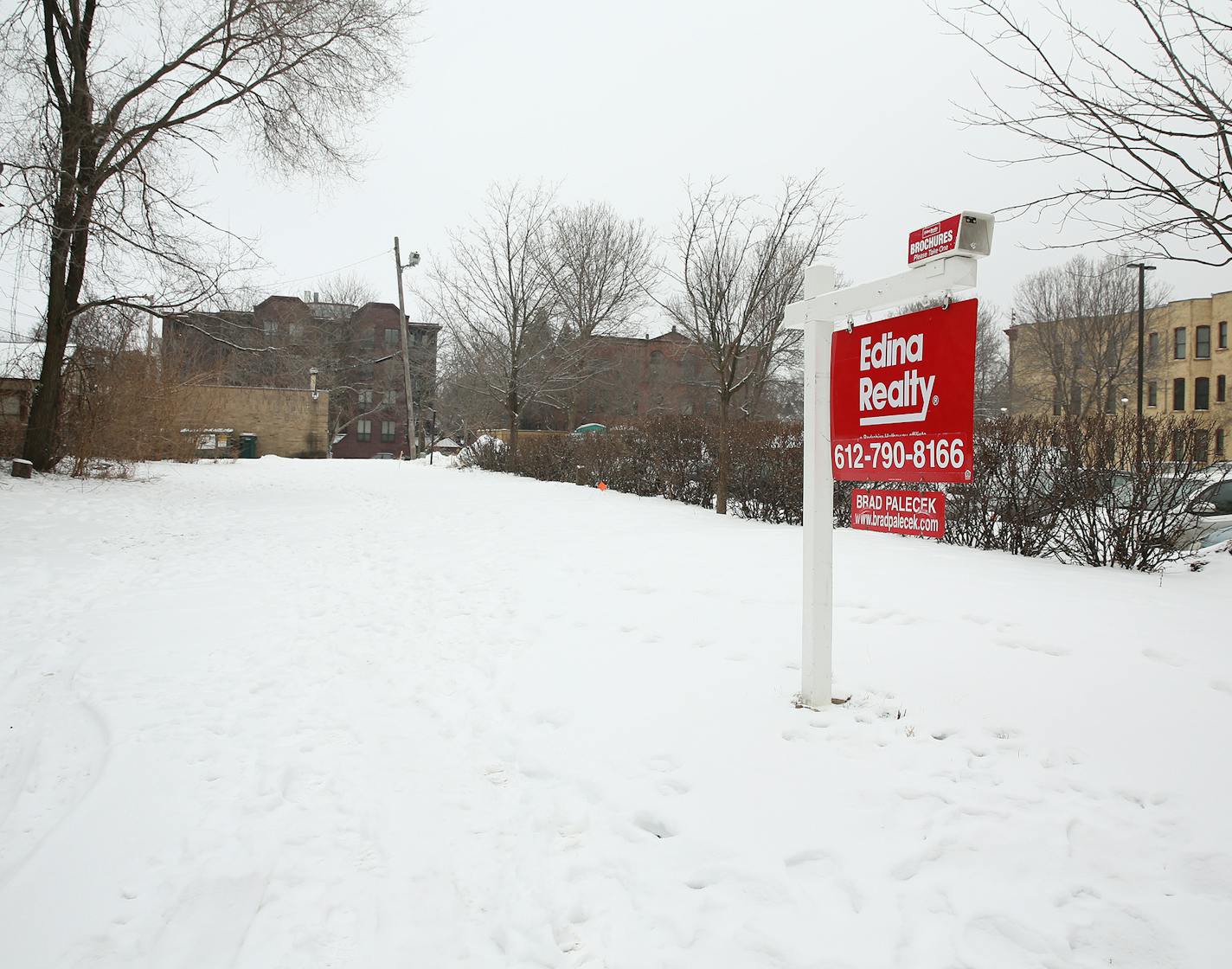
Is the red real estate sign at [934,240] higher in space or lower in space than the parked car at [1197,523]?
higher

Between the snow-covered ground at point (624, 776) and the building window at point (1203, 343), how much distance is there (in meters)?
47.8

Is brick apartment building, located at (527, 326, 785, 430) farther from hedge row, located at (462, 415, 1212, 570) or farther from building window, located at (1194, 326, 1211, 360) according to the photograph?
hedge row, located at (462, 415, 1212, 570)

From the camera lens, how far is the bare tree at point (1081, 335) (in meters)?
37.4

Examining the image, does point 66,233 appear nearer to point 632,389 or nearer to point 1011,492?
point 1011,492

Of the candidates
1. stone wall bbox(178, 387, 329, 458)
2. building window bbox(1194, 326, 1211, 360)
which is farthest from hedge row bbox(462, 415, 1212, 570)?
building window bbox(1194, 326, 1211, 360)

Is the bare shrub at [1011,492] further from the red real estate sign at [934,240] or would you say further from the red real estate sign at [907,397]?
the red real estate sign at [934,240]

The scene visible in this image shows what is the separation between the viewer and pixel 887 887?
258cm

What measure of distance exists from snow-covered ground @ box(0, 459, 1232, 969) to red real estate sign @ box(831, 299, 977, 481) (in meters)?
1.25

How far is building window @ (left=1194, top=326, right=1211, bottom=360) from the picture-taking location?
4416 centimetres

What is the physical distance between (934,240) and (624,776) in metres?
2.78

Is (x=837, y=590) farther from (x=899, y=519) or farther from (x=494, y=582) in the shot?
(x=494, y=582)

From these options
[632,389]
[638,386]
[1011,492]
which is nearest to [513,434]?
[1011,492]

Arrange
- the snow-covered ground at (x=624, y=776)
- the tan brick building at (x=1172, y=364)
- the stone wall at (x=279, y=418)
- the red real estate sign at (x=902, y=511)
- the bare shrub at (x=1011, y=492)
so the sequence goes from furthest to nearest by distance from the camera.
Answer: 1. the tan brick building at (x=1172, y=364)
2. the stone wall at (x=279, y=418)
3. the bare shrub at (x=1011, y=492)
4. the red real estate sign at (x=902, y=511)
5. the snow-covered ground at (x=624, y=776)

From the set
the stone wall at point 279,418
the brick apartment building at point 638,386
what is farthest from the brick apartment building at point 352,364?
the stone wall at point 279,418
